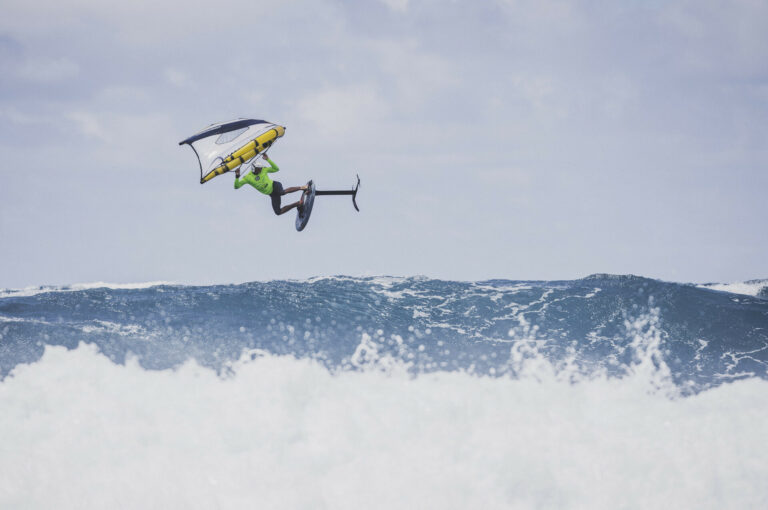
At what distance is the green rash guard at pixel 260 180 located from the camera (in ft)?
37.7

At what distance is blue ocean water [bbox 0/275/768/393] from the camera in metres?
13.0

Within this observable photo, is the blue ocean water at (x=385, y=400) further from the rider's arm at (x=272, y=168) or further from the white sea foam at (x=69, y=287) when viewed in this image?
the rider's arm at (x=272, y=168)

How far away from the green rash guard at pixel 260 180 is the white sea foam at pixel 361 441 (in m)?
3.27

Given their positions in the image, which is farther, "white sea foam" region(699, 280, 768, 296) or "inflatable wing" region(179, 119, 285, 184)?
"white sea foam" region(699, 280, 768, 296)

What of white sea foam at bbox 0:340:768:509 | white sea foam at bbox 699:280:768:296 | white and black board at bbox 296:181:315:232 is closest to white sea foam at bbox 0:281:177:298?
white sea foam at bbox 0:340:768:509

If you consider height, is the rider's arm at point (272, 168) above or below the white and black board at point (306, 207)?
above

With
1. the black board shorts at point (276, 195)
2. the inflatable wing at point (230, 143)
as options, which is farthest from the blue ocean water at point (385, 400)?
the inflatable wing at point (230, 143)

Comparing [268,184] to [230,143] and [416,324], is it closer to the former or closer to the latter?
[230,143]

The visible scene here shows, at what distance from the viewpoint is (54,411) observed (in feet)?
34.4

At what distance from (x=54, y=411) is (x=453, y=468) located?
6.23 metres

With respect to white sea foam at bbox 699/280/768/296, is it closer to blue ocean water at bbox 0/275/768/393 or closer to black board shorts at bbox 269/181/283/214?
blue ocean water at bbox 0/275/768/393

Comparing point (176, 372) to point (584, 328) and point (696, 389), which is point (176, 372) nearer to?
point (584, 328)

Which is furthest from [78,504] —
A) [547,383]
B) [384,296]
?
[384,296]

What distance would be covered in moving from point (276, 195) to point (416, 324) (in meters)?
4.58
